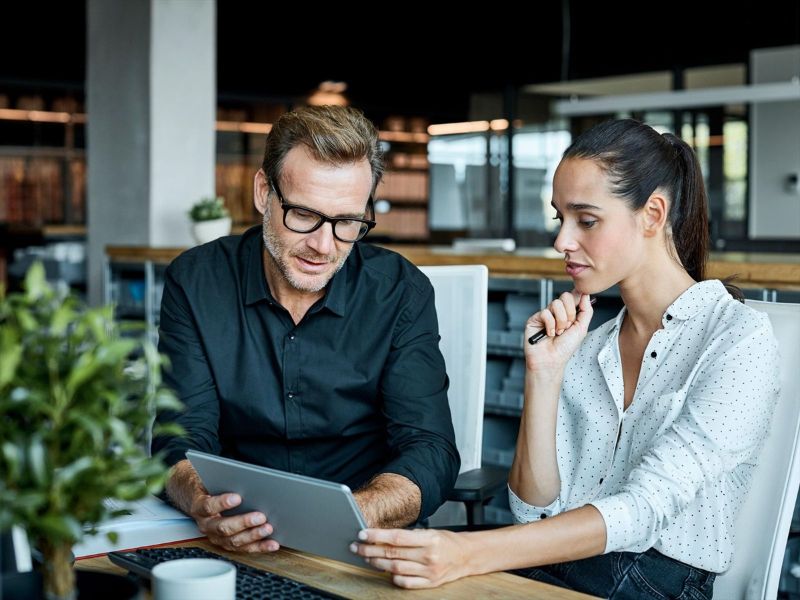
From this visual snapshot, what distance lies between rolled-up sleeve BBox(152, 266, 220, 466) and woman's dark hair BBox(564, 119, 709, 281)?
0.81 meters

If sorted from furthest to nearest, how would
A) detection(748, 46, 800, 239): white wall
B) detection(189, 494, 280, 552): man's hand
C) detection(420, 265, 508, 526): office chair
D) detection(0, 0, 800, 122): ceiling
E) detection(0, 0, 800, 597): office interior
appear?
detection(0, 0, 800, 122): ceiling
detection(748, 46, 800, 239): white wall
detection(0, 0, 800, 597): office interior
detection(420, 265, 508, 526): office chair
detection(189, 494, 280, 552): man's hand

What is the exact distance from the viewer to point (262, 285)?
2.02 m

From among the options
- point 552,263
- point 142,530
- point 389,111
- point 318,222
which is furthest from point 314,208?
point 389,111

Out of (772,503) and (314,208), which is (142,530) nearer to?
(314,208)

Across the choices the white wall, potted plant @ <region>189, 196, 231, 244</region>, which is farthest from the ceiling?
potted plant @ <region>189, 196, 231, 244</region>

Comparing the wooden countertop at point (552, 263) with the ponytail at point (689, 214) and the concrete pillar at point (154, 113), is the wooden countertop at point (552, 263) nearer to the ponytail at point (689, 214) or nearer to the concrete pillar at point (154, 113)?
the ponytail at point (689, 214)

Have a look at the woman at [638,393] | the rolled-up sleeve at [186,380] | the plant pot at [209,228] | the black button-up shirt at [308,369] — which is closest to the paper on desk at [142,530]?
the rolled-up sleeve at [186,380]

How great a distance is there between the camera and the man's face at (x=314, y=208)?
187cm

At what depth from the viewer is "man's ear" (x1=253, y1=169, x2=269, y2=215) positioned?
2021mm

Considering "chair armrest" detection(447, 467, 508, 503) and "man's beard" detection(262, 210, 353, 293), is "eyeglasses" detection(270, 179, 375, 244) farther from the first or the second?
"chair armrest" detection(447, 467, 508, 503)

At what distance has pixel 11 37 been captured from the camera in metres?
9.45

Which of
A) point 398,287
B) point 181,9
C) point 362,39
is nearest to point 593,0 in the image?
point 362,39

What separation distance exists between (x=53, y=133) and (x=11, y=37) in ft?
3.77

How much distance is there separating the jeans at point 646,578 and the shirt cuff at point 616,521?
167 millimetres
